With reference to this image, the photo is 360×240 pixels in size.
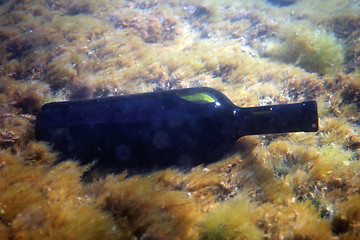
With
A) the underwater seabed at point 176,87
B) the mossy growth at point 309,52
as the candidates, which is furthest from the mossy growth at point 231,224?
the mossy growth at point 309,52

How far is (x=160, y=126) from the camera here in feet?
6.62

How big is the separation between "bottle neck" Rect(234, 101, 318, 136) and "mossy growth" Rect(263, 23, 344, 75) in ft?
9.28

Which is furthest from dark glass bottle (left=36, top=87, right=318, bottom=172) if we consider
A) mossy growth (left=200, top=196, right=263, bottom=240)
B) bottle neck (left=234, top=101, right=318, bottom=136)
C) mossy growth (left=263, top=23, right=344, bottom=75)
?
mossy growth (left=263, top=23, right=344, bottom=75)

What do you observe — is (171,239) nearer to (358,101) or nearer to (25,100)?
(25,100)

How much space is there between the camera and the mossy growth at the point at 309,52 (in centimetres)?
416

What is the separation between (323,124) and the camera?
293cm

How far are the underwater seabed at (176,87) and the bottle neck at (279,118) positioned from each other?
18.6 inches

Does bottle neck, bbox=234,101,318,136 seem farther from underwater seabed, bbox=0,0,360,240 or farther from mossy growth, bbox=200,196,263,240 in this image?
mossy growth, bbox=200,196,263,240

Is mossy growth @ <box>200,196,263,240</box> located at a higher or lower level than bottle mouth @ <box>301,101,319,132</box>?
lower

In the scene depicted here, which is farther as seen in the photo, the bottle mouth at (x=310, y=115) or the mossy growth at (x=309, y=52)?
the mossy growth at (x=309, y=52)

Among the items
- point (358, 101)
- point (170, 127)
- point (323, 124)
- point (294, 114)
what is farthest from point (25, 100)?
point (358, 101)

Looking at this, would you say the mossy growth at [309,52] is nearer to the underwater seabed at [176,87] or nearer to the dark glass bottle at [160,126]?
the underwater seabed at [176,87]

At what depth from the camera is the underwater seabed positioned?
→ 1.67m

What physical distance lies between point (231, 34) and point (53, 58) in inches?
188
